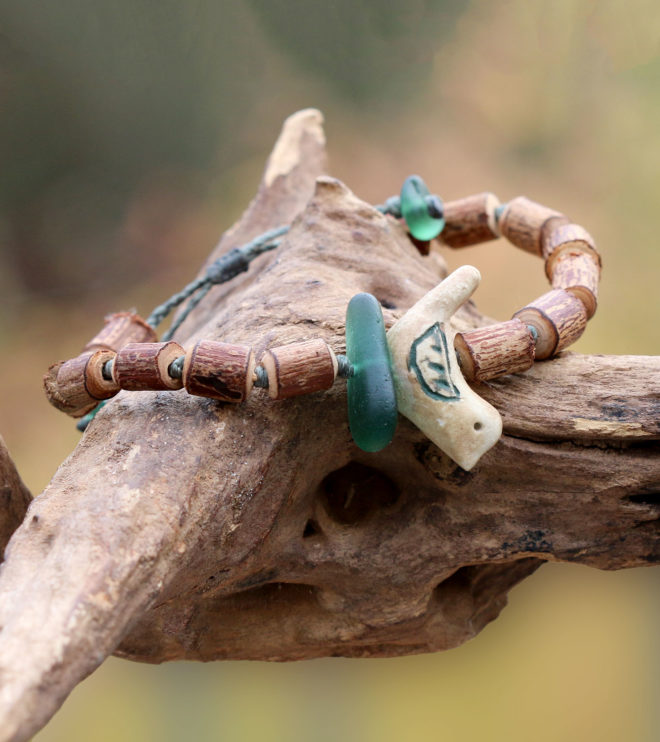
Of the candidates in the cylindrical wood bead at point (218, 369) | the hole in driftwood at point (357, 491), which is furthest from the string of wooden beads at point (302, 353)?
the hole in driftwood at point (357, 491)

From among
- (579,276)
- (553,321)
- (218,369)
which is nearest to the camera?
(218,369)

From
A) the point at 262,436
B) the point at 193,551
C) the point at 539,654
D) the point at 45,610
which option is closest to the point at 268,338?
the point at 262,436

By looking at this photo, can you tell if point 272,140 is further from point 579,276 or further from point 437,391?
point 437,391

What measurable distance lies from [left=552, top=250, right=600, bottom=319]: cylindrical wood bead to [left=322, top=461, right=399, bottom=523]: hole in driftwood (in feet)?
1.04

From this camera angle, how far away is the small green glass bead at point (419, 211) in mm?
1303

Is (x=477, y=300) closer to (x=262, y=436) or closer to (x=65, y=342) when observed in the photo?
(x=65, y=342)

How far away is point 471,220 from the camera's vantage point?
1401 mm

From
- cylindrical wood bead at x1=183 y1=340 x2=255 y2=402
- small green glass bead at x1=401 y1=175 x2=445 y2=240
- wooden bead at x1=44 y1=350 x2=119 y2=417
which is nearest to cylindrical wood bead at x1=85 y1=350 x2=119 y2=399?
wooden bead at x1=44 y1=350 x2=119 y2=417

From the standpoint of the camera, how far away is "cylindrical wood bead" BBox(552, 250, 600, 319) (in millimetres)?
1120

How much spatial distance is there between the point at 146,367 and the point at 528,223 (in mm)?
641

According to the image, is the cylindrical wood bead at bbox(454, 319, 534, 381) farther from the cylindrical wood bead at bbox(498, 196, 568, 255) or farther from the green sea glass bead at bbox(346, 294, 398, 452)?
the cylindrical wood bead at bbox(498, 196, 568, 255)

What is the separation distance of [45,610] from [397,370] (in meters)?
0.40

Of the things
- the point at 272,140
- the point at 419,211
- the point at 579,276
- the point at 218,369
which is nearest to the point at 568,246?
the point at 579,276

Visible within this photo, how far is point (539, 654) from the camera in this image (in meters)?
1.74
